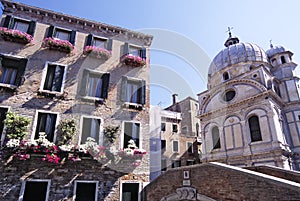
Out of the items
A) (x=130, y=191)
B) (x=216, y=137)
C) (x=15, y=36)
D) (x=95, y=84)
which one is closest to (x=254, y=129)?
(x=216, y=137)

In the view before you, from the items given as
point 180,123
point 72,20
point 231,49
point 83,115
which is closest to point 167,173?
point 83,115

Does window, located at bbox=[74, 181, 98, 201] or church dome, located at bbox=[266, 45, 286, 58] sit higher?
church dome, located at bbox=[266, 45, 286, 58]

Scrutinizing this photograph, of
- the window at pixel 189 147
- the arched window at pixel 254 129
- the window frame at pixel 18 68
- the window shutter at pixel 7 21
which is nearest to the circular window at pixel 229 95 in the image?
the arched window at pixel 254 129

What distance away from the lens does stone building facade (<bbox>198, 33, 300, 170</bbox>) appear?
16.5m

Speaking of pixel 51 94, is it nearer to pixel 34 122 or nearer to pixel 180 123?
pixel 34 122

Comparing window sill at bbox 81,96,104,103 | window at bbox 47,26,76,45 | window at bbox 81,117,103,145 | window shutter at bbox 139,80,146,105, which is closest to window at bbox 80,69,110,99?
window sill at bbox 81,96,104,103

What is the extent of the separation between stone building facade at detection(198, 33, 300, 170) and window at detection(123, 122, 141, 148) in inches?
451

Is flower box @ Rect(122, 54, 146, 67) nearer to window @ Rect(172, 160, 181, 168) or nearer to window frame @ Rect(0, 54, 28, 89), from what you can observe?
window frame @ Rect(0, 54, 28, 89)

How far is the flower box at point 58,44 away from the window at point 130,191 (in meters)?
7.82

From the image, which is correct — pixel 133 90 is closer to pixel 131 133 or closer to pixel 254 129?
pixel 131 133

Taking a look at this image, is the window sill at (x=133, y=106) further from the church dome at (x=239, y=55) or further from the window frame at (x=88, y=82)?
the church dome at (x=239, y=55)

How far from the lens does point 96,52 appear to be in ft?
37.2

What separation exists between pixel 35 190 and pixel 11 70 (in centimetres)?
582

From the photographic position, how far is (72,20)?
11781 mm
